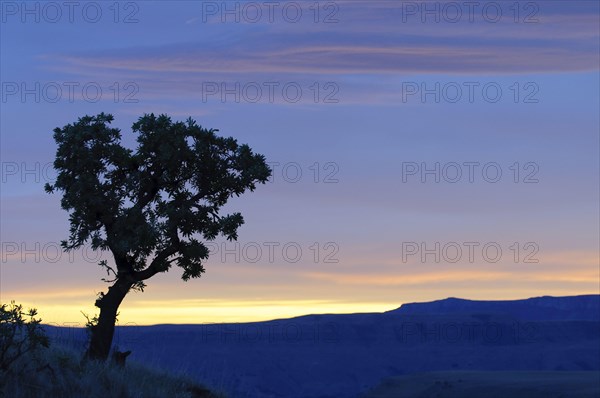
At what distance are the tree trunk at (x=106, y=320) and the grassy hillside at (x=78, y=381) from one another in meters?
0.80

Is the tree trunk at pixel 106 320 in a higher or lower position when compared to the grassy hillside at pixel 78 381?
higher

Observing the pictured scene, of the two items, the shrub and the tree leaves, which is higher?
the tree leaves

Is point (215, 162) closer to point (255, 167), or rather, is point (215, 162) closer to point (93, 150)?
point (255, 167)

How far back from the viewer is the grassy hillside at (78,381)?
87.2 feet

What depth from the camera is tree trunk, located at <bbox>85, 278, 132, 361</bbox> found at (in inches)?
1270

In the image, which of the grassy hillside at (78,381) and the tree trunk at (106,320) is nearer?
the grassy hillside at (78,381)

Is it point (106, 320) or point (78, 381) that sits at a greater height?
point (106, 320)

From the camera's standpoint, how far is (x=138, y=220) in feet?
105

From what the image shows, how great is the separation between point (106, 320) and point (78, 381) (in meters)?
4.95

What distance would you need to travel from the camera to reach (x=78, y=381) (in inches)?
1089

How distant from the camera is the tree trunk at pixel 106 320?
1270 inches

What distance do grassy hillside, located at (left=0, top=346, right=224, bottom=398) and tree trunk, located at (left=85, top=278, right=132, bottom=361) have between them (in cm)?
80

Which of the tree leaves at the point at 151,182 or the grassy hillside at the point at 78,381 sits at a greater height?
the tree leaves at the point at 151,182

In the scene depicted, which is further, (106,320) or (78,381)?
(106,320)
